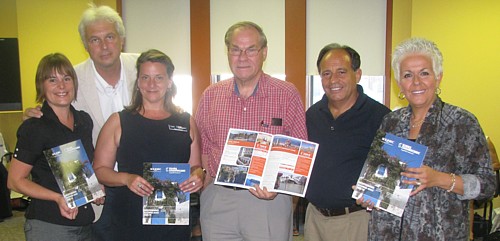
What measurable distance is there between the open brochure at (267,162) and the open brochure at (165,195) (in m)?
0.23

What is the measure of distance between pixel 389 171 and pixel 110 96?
190 cm

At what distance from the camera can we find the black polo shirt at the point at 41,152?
222 cm

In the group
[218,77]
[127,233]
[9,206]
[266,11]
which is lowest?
[9,206]

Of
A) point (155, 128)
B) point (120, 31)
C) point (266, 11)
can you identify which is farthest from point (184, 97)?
point (155, 128)

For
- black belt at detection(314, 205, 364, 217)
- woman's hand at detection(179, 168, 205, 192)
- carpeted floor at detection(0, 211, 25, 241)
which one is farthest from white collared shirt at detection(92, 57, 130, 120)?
carpeted floor at detection(0, 211, 25, 241)

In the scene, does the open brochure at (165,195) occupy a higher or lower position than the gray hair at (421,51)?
lower

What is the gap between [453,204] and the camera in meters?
1.97

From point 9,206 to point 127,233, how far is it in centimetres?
467

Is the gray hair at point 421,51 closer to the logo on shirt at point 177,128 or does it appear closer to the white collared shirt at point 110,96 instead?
the logo on shirt at point 177,128

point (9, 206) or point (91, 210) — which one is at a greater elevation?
point (91, 210)

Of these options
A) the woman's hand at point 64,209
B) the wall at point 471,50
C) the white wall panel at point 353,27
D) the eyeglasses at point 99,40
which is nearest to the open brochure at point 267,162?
the woman's hand at point 64,209

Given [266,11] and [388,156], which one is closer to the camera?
[388,156]

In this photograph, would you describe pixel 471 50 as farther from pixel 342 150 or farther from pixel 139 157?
pixel 139 157

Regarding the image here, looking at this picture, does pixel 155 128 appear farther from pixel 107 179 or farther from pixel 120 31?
pixel 120 31
